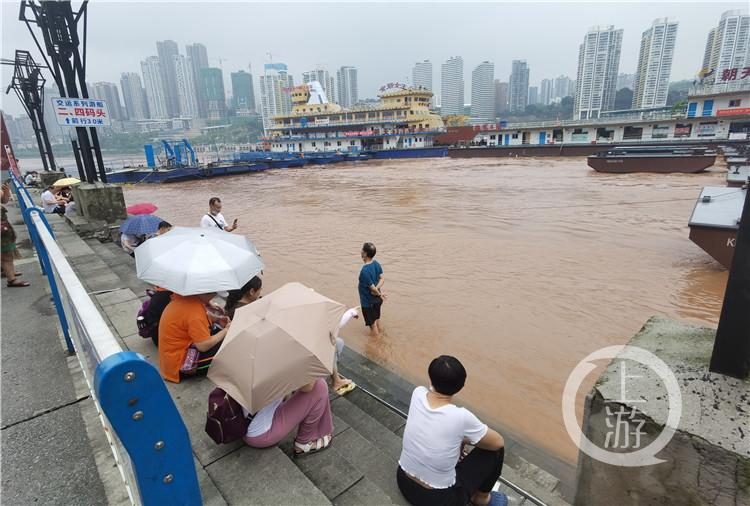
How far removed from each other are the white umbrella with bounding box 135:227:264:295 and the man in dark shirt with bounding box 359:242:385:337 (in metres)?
1.82

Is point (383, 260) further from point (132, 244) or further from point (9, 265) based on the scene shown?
point (9, 265)

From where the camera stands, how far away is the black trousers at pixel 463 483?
2006 mm

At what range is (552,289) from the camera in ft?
25.5

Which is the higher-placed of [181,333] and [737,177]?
[181,333]

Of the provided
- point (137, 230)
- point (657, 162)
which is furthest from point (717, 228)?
point (657, 162)

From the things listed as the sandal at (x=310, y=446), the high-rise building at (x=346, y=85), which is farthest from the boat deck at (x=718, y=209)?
the high-rise building at (x=346, y=85)

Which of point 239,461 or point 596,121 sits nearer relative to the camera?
point 239,461

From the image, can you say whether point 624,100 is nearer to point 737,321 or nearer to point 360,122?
point 360,122

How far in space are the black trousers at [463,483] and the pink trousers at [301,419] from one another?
1.80 feet

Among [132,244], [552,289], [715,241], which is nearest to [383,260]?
[552,289]

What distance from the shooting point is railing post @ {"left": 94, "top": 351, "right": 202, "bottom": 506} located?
1.00 m

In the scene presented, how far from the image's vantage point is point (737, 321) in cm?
179

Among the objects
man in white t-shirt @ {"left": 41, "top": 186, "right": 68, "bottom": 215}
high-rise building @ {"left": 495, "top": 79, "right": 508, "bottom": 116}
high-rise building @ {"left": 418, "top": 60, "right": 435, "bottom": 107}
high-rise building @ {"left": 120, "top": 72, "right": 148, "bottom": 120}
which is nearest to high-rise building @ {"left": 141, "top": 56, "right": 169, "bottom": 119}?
high-rise building @ {"left": 120, "top": 72, "right": 148, "bottom": 120}

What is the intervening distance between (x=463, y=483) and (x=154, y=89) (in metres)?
180
